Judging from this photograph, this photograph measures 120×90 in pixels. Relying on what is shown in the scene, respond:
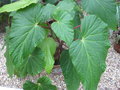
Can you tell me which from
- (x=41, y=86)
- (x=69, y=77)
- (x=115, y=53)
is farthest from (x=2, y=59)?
(x=115, y=53)

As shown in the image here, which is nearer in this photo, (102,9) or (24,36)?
(24,36)

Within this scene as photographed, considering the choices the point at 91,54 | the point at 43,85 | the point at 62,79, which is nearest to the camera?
the point at 91,54

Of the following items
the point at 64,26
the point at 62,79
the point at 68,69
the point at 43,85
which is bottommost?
the point at 62,79

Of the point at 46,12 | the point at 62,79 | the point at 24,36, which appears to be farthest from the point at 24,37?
the point at 62,79

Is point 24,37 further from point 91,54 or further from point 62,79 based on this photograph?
point 62,79

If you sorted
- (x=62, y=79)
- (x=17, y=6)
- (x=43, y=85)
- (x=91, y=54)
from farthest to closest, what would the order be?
(x=62, y=79) → (x=43, y=85) → (x=17, y=6) → (x=91, y=54)

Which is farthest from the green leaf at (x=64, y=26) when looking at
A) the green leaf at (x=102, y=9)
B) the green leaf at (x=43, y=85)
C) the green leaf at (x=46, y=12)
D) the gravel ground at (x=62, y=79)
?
the gravel ground at (x=62, y=79)
